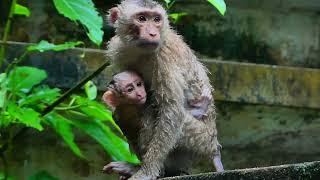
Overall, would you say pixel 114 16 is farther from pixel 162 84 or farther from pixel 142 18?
pixel 162 84

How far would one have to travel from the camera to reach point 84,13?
4.57m

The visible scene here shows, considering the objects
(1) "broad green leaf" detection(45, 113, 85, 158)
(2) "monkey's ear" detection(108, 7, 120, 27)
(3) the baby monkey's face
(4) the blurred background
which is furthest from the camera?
(4) the blurred background

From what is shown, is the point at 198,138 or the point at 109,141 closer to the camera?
the point at 198,138

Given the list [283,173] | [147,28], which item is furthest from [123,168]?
[283,173]

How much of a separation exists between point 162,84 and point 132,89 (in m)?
0.22

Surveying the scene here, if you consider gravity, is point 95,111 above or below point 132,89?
below

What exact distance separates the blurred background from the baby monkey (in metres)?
2.01

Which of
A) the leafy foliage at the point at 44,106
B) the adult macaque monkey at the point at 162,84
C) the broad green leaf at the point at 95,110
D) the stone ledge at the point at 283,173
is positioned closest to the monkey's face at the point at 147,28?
the adult macaque monkey at the point at 162,84

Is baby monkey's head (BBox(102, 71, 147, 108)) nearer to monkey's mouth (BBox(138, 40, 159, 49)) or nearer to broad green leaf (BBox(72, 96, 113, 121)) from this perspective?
monkey's mouth (BBox(138, 40, 159, 49))

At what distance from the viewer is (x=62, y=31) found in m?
7.98

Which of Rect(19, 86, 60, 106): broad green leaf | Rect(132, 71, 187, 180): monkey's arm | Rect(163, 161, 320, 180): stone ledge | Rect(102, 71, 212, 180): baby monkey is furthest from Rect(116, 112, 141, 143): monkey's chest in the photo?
Rect(163, 161, 320, 180): stone ledge

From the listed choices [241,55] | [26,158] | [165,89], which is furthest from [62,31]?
[165,89]

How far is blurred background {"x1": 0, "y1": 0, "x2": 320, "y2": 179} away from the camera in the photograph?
7465mm

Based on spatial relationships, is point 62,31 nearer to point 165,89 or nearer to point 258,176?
point 165,89
